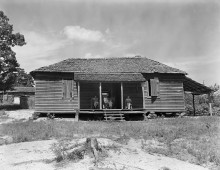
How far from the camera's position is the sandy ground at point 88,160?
1005 centimetres

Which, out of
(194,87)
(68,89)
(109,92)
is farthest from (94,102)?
(194,87)

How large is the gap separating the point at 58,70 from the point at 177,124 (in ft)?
34.7

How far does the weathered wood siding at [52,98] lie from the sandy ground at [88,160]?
10.9 meters

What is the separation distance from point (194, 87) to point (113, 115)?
8437mm

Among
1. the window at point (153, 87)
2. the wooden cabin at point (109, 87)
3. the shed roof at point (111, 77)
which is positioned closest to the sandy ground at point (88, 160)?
the wooden cabin at point (109, 87)

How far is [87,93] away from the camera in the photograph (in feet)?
80.2

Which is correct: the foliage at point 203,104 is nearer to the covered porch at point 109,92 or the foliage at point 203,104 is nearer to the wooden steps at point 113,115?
the covered porch at point 109,92

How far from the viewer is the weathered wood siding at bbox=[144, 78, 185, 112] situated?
24.6 meters

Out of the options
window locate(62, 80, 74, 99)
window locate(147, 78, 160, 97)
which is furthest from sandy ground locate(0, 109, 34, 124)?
window locate(147, 78, 160, 97)

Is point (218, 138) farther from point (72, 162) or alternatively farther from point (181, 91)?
point (181, 91)

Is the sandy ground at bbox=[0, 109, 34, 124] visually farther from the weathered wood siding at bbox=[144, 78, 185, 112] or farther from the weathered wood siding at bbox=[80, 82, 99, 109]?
the weathered wood siding at bbox=[144, 78, 185, 112]

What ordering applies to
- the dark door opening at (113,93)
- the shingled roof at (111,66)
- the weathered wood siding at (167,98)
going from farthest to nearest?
the dark door opening at (113,93), the weathered wood siding at (167,98), the shingled roof at (111,66)

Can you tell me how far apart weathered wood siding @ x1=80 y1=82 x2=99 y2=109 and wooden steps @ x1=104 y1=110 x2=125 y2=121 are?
2173 millimetres

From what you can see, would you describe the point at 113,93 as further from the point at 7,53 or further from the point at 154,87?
the point at 7,53
